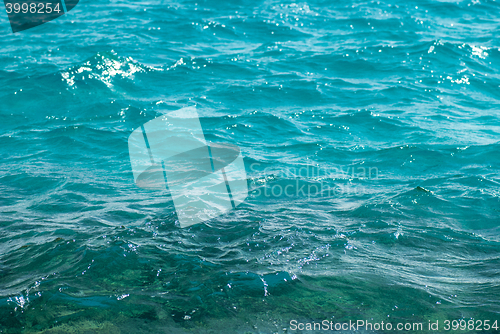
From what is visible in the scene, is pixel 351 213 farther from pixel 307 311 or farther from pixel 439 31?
pixel 439 31

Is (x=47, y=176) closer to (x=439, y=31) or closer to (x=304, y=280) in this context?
(x=304, y=280)

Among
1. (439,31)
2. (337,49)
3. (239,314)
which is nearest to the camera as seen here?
(239,314)

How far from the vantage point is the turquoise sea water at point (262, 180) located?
3.79m

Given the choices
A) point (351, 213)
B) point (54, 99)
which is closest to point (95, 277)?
point (351, 213)

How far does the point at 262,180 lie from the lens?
699 cm

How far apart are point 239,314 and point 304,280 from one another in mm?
768

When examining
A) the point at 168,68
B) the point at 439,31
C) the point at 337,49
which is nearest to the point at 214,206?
the point at 168,68

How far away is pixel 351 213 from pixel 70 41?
43.7ft

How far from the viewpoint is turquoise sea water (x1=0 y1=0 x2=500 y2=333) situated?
3.79 metres

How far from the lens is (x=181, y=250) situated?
15.3 ft

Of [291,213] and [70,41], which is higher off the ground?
[70,41]

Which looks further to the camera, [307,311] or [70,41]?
[70,41]

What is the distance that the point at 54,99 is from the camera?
1057 cm

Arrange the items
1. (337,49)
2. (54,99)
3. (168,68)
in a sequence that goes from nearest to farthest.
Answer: (54,99) → (168,68) → (337,49)
